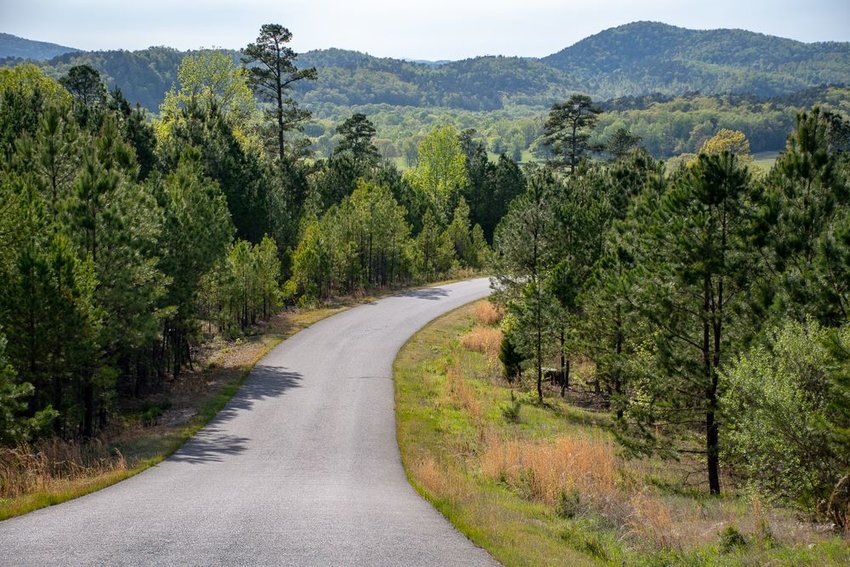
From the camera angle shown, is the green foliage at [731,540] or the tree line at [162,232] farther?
the tree line at [162,232]

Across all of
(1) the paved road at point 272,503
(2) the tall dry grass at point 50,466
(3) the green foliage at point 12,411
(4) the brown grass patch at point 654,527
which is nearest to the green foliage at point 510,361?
(1) the paved road at point 272,503

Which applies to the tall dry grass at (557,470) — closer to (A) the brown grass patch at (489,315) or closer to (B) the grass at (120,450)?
(B) the grass at (120,450)

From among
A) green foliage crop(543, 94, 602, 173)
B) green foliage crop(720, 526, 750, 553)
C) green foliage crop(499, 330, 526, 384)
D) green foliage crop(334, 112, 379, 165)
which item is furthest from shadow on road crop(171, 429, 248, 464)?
green foliage crop(334, 112, 379, 165)

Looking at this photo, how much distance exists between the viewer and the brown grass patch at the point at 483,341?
39.8m

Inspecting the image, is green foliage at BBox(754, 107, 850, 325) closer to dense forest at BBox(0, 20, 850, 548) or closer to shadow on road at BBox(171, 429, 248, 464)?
dense forest at BBox(0, 20, 850, 548)

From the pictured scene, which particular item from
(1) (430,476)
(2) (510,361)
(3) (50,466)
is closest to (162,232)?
(3) (50,466)

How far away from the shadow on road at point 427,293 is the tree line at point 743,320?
26.7 m

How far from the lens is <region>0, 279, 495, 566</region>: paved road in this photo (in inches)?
382

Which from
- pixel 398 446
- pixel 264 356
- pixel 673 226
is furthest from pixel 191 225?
pixel 673 226

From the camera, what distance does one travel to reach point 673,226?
63.2ft

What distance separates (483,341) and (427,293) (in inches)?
665

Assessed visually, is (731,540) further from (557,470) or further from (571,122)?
(571,122)

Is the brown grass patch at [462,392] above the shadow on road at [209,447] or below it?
below

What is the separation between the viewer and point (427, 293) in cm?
5675
